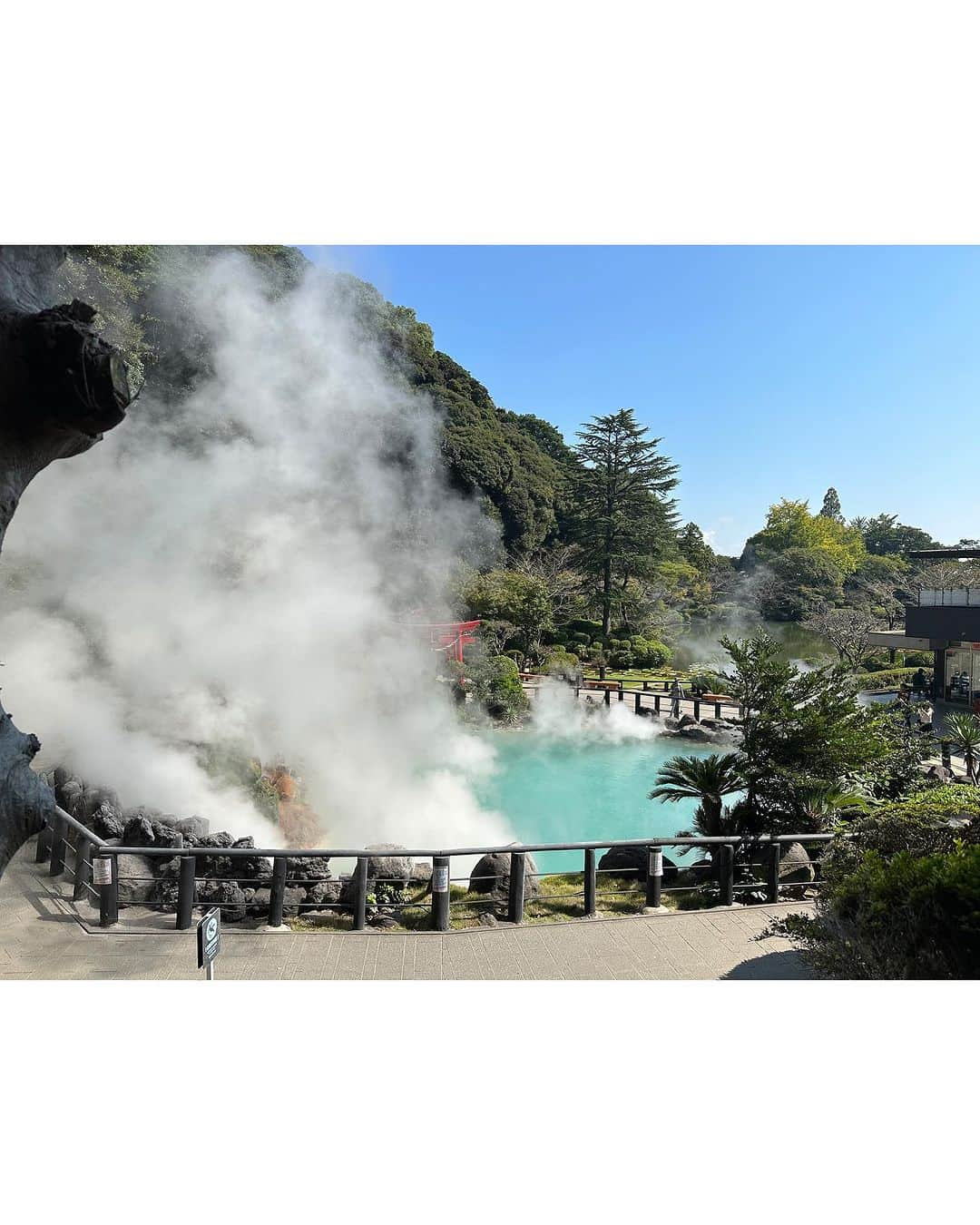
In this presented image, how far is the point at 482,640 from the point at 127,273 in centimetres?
628

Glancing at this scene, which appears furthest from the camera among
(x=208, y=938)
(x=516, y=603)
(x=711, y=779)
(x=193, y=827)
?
(x=516, y=603)

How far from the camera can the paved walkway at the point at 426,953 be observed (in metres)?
2.90

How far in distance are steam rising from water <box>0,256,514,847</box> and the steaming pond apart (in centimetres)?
38

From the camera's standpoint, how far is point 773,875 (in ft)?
12.0

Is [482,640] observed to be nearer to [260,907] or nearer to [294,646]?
[294,646]

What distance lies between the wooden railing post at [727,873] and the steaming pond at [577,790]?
60.4 inches

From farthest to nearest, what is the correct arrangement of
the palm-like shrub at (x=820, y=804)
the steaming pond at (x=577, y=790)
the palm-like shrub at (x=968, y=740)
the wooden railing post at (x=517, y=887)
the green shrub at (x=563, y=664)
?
the green shrub at (x=563, y=664) → the steaming pond at (x=577, y=790) → the palm-like shrub at (x=968, y=740) → the palm-like shrub at (x=820, y=804) → the wooden railing post at (x=517, y=887)

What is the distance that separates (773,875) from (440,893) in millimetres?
1746

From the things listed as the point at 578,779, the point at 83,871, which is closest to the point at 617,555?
the point at 578,779

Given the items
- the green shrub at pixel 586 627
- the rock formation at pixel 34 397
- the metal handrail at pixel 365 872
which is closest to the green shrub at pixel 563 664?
the green shrub at pixel 586 627

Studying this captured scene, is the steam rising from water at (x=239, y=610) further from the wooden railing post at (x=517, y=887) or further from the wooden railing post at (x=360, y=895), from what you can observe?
the wooden railing post at (x=517, y=887)

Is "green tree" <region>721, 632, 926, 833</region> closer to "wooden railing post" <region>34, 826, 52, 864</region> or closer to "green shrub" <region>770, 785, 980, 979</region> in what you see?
"green shrub" <region>770, 785, 980, 979</region>

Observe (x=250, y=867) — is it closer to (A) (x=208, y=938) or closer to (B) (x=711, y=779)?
(A) (x=208, y=938)

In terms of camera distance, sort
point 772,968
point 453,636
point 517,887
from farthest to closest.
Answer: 1. point 453,636
2. point 517,887
3. point 772,968
